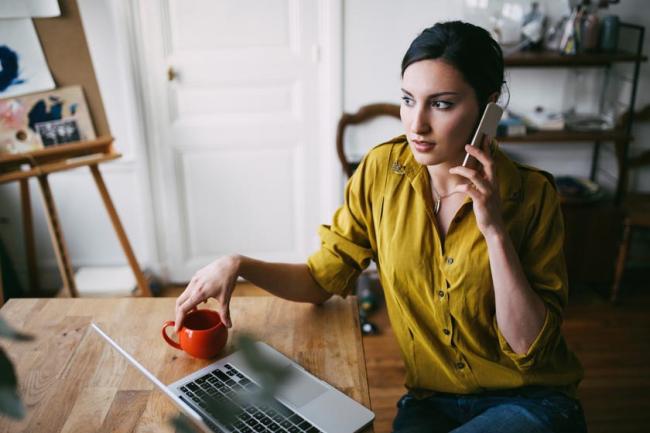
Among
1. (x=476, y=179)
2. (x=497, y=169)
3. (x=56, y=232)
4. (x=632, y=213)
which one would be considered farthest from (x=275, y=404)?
(x=632, y=213)

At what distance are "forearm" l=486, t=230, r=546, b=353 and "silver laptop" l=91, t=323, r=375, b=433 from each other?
1.08 ft

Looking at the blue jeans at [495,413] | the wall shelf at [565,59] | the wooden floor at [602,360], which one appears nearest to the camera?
the blue jeans at [495,413]

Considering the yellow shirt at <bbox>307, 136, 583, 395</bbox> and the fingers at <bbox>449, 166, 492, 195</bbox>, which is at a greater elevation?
the fingers at <bbox>449, 166, 492, 195</bbox>

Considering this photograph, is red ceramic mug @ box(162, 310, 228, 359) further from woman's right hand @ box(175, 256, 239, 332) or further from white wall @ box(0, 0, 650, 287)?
white wall @ box(0, 0, 650, 287)

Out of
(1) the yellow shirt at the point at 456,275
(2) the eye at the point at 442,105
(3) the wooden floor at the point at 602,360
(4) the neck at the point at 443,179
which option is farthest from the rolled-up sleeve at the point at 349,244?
(3) the wooden floor at the point at 602,360

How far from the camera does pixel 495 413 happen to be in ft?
3.74

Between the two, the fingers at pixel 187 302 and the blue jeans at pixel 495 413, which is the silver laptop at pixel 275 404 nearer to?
the fingers at pixel 187 302

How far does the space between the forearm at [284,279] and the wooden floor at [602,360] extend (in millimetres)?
956

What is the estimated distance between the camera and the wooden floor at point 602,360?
2.18 meters

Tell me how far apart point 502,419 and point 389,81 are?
2048mm

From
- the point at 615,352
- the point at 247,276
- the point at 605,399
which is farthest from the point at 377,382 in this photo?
the point at 247,276

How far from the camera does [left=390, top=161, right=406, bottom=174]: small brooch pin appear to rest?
4.39ft

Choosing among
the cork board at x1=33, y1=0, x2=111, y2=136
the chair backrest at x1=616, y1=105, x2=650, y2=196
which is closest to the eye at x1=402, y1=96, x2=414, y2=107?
the cork board at x1=33, y1=0, x2=111, y2=136

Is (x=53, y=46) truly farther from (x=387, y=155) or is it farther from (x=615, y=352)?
(x=615, y=352)
